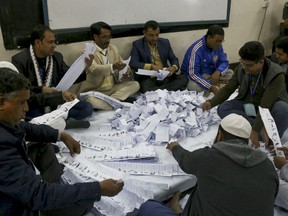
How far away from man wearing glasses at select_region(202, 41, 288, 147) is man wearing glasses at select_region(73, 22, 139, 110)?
102 centimetres

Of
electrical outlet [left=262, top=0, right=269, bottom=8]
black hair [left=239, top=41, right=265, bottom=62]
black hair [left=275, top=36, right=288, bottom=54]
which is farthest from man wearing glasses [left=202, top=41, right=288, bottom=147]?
electrical outlet [left=262, top=0, right=269, bottom=8]

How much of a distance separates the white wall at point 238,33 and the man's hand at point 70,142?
1.61 metres

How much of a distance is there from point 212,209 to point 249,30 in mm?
4942

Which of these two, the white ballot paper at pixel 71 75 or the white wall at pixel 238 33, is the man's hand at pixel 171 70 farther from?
the white ballot paper at pixel 71 75

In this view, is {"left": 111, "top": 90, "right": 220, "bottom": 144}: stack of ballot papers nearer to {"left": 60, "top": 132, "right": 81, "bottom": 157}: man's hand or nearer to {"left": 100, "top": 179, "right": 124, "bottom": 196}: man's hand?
{"left": 60, "top": 132, "right": 81, "bottom": 157}: man's hand

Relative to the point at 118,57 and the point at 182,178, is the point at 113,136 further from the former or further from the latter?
the point at 118,57

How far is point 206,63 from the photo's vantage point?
380 centimetres


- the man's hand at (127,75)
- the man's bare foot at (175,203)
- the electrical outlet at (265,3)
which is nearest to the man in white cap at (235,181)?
the man's bare foot at (175,203)

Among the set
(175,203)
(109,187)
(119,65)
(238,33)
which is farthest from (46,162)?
(238,33)

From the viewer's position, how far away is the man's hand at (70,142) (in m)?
1.79

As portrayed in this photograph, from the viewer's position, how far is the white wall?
12.3ft

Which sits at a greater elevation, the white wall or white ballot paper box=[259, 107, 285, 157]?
the white wall

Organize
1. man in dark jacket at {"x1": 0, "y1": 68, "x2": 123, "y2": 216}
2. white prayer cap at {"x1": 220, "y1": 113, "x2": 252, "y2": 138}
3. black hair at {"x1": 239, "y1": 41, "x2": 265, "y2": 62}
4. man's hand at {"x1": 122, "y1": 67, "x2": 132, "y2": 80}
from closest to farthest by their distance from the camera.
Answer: man in dark jacket at {"x1": 0, "y1": 68, "x2": 123, "y2": 216} → white prayer cap at {"x1": 220, "y1": 113, "x2": 252, "y2": 138} → black hair at {"x1": 239, "y1": 41, "x2": 265, "y2": 62} → man's hand at {"x1": 122, "y1": 67, "x2": 132, "y2": 80}

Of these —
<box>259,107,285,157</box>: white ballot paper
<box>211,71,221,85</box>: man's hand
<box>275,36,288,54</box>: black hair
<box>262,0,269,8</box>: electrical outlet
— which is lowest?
<box>211,71,221,85</box>: man's hand
